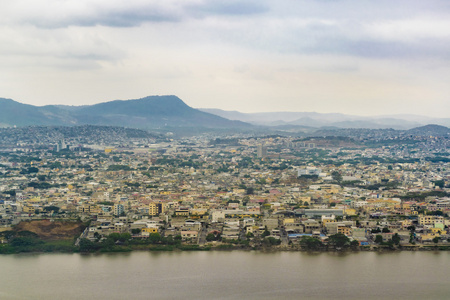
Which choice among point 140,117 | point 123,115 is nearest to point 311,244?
point 140,117

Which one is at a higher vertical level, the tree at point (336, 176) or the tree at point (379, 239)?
the tree at point (336, 176)

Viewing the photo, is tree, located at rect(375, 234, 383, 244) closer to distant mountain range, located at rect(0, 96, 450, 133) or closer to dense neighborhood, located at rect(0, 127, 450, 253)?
dense neighborhood, located at rect(0, 127, 450, 253)

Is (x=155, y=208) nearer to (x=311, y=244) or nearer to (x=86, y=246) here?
(x=86, y=246)

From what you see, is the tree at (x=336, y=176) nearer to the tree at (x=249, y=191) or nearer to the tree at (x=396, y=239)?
the tree at (x=249, y=191)

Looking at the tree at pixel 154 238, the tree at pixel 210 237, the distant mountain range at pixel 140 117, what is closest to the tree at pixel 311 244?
the tree at pixel 210 237

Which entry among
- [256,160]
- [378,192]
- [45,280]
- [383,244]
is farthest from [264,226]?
[256,160]

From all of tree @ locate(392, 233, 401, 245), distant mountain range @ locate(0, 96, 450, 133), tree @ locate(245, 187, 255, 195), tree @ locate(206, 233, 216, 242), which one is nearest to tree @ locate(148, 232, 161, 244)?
tree @ locate(206, 233, 216, 242)

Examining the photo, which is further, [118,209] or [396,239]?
[118,209]
